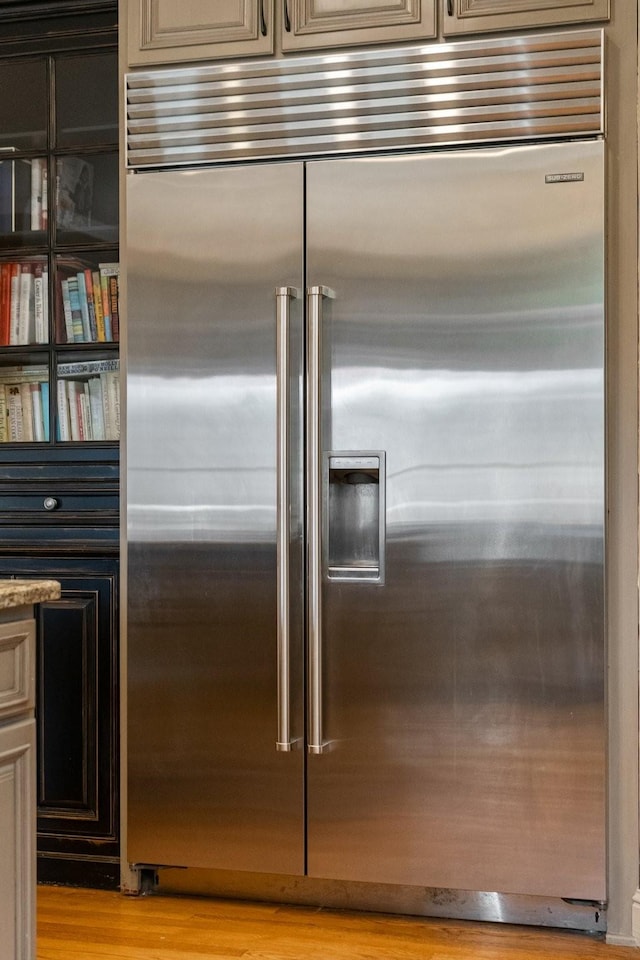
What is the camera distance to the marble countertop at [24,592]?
5.37ft

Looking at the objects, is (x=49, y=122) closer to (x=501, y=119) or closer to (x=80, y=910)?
(x=501, y=119)

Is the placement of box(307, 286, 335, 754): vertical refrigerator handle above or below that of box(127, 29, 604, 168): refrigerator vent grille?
below

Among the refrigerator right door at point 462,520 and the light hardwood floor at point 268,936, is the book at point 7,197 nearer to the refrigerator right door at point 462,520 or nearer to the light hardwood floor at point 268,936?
the refrigerator right door at point 462,520

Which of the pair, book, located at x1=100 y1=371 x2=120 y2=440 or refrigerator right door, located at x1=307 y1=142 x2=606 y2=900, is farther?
book, located at x1=100 y1=371 x2=120 y2=440

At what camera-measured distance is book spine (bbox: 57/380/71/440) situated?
3014mm

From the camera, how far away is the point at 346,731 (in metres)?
2.60

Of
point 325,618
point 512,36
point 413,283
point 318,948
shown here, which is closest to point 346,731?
point 325,618

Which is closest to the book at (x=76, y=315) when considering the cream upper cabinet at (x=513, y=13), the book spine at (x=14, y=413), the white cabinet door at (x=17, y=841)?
the book spine at (x=14, y=413)

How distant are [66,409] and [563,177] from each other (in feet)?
4.82

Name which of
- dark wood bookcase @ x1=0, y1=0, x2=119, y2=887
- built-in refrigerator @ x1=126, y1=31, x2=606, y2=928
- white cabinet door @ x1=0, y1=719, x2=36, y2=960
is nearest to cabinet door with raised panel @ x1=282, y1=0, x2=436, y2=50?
built-in refrigerator @ x1=126, y1=31, x2=606, y2=928

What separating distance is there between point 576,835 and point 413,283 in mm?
1341

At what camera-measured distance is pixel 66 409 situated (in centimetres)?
302

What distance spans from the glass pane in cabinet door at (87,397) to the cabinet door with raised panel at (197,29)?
2.65ft

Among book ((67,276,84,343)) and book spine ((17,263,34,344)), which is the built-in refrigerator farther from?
book spine ((17,263,34,344))
